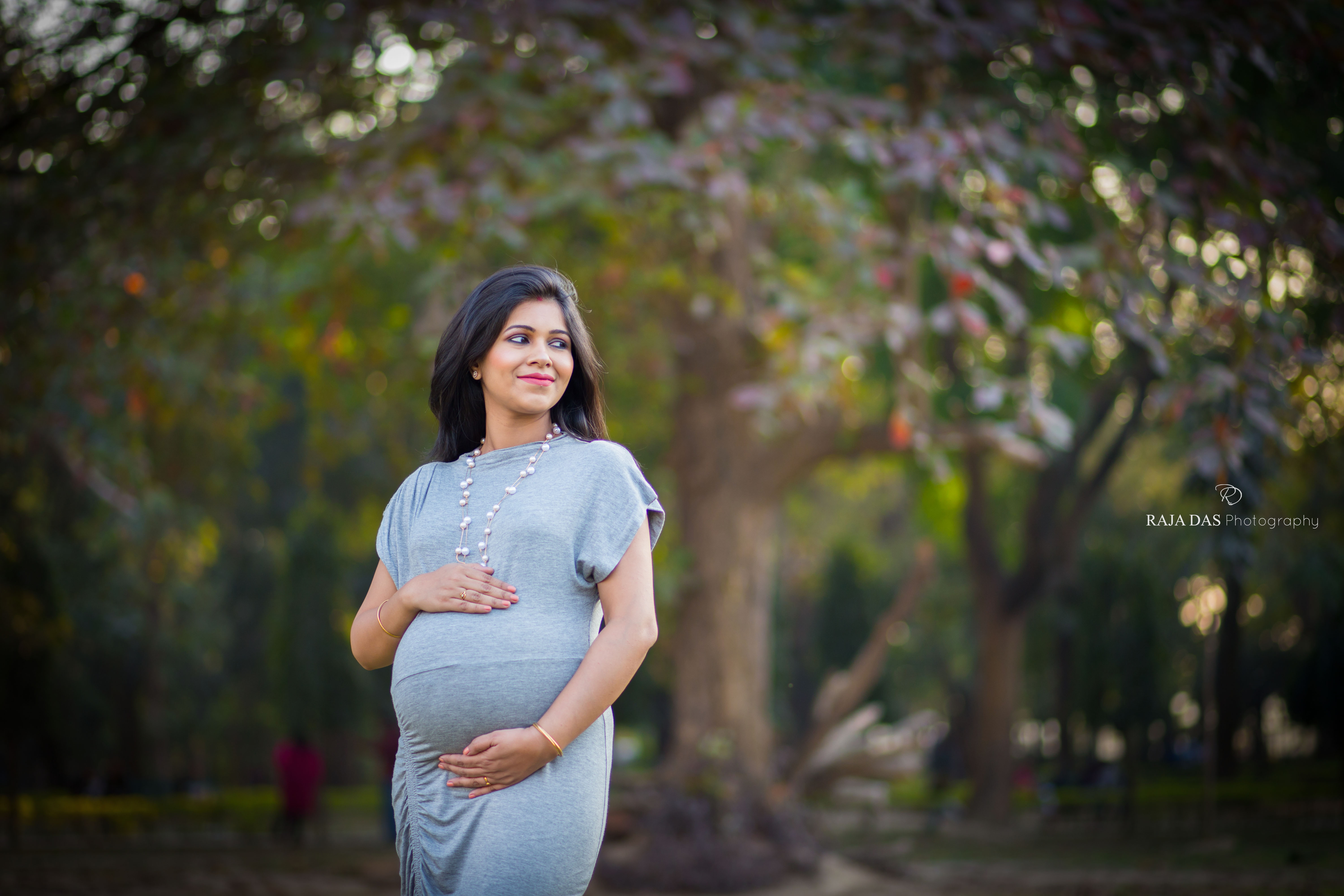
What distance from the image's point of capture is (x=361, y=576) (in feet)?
77.9

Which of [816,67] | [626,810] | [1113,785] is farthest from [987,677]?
[816,67]

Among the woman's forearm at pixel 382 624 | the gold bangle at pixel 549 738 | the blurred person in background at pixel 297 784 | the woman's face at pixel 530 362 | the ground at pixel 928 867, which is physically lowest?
the blurred person in background at pixel 297 784

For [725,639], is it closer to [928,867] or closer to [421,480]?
[928,867]

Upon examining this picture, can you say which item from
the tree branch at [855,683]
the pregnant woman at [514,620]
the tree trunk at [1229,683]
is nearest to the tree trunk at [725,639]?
the tree branch at [855,683]

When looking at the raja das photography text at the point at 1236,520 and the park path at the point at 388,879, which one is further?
the park path at the point at 388,879

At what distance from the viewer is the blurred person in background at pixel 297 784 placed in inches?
514

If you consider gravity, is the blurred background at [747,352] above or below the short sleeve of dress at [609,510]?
below

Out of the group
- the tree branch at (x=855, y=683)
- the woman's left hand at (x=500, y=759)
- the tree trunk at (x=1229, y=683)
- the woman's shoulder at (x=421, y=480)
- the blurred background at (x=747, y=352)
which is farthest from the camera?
the tree trunk at (x=1229, y=683)

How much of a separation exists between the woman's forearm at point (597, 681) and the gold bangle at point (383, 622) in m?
0.41

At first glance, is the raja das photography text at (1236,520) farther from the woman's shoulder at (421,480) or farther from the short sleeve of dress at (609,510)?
the woman's shoulder at (421,480)

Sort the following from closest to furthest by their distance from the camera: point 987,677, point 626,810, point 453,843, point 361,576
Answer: point 453,843
point 626,810
point 987,677
point 361,576

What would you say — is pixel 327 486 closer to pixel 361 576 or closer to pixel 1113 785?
pixel 361 576

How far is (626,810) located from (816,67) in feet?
20.3

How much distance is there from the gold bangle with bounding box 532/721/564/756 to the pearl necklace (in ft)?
1.02
